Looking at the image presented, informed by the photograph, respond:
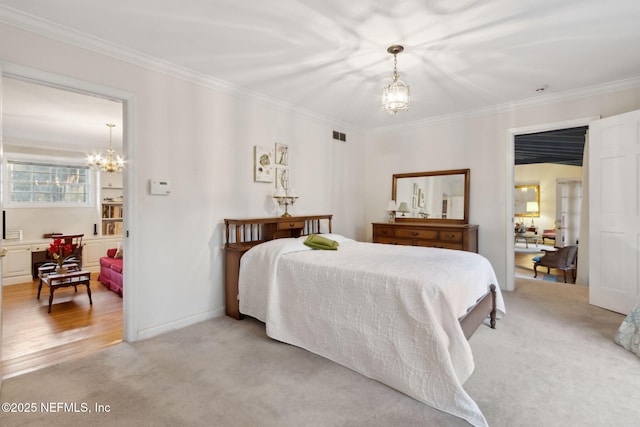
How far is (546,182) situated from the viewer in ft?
30.5

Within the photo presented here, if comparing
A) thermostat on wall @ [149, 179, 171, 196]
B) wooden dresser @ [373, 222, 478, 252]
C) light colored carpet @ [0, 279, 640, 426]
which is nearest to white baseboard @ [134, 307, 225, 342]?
light colored carpet @ [0, 279, 640, 426]

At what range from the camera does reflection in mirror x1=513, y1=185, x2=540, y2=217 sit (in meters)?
9.47

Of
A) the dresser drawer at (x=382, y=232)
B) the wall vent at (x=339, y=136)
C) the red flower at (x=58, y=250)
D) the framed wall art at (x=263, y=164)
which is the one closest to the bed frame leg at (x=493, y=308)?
the dresser drawer at (x=382, y=232)

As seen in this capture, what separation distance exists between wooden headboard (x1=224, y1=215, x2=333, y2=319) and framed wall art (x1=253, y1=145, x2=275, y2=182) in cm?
57

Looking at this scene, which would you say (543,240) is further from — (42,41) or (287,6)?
(42,41)

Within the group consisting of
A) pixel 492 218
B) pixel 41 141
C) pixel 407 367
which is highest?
pixel 41 141

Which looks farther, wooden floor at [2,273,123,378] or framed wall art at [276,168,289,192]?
framed wall art at [276,168,289,192]

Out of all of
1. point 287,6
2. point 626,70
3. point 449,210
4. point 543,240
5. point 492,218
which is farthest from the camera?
point 543,240

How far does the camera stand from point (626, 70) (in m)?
3.19

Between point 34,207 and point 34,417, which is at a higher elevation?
point 34,207

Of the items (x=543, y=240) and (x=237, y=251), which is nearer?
(x=237, y=251)

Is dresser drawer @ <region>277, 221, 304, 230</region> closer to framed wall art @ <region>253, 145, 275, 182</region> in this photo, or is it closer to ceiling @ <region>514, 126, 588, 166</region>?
framed wall art @ <region>253, 145, 275, 182</region>

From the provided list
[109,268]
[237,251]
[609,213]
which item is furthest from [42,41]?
[609,213]

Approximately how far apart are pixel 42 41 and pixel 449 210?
4907 millimetres
